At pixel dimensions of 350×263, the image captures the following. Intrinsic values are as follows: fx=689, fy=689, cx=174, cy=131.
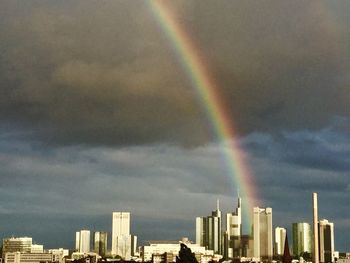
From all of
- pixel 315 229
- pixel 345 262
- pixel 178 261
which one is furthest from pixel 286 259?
pixel 345 262

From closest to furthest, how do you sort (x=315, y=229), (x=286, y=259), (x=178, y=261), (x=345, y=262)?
(x=286, y=259), (x=178, y=261), (x=315, y=229), (x=345, y=262)

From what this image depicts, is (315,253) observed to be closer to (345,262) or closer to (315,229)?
(315,229)

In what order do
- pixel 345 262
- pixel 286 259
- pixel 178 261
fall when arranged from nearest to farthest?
pixel 286 259
pixel 178 261
pixel 345 262

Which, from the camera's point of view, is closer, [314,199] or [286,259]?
[286,259]

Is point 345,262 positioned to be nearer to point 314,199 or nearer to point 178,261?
point 314,199

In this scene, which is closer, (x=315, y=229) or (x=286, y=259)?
(x=286, y=259)

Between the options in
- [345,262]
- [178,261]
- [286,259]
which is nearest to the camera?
[286,259]

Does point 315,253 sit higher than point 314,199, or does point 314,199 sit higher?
point 314,199

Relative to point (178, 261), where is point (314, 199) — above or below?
above

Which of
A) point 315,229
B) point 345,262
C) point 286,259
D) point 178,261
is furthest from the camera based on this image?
point 345,262
